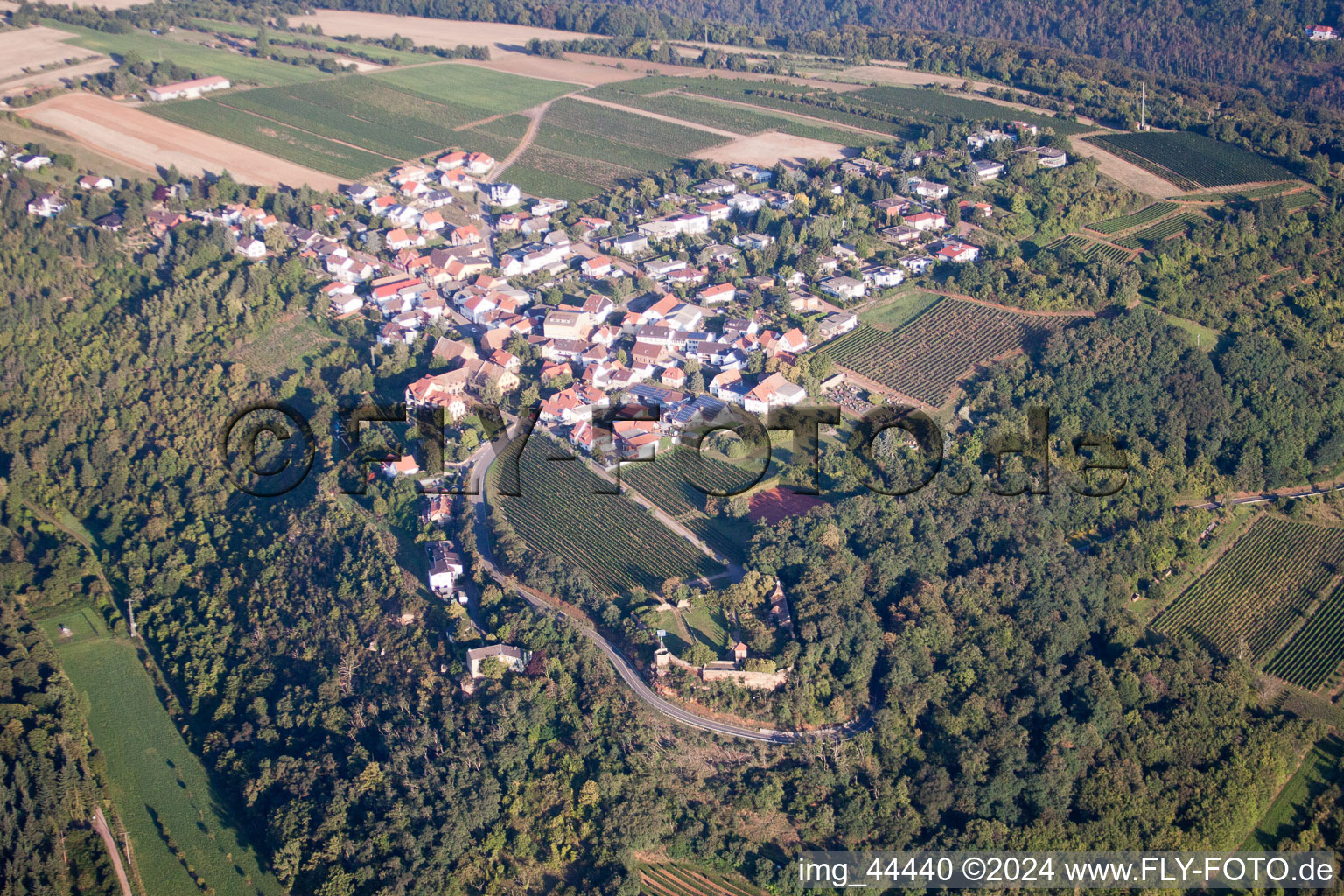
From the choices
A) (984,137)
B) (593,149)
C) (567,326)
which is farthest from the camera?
(593,149)

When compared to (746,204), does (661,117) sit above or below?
above

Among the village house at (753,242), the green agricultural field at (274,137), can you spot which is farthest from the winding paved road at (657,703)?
the green agricultural field at (274,137)

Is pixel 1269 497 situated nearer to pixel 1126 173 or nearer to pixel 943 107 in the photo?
A: pixel 1126 173

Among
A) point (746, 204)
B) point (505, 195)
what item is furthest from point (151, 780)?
point (746, 204)

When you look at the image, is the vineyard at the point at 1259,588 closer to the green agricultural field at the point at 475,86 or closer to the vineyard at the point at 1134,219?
the vineyard at the point at 1134,219

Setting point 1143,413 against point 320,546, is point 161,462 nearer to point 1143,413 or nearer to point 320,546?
point 320,546

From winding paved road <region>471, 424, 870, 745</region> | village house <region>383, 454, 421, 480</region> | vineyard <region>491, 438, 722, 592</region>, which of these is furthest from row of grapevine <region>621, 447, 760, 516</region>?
village house <region>383, 454, 421, 480</region>

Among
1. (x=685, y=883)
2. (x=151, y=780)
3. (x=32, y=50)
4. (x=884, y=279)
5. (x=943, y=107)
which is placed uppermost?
(x=943, y=107)
